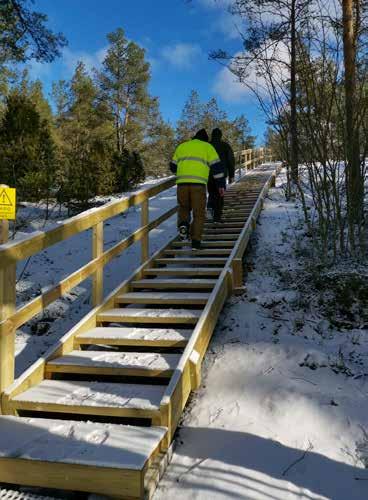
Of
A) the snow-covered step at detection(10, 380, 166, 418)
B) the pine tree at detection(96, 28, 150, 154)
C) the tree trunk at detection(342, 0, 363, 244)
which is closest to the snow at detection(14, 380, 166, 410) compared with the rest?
the snow-covered step at detection(10, 380, 166, 418)

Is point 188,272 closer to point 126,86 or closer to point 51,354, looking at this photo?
point 51,354

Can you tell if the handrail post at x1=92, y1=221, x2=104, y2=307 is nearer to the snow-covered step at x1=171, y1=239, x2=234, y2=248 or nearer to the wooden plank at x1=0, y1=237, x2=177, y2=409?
the wooden plank at x1=0, y1=237, x2=177, y2=409

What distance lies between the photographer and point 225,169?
9.16 m

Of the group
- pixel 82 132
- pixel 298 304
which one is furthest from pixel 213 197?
pixel 82 132

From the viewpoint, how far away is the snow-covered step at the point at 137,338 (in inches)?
160

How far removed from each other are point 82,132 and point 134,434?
33656 millimetres

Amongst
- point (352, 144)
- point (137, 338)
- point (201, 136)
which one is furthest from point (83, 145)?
point (137, 338)

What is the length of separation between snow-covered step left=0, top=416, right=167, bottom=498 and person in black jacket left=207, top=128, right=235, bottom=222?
6.12 metres

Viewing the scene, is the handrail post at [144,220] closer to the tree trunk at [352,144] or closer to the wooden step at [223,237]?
the wooden step at [223,237]

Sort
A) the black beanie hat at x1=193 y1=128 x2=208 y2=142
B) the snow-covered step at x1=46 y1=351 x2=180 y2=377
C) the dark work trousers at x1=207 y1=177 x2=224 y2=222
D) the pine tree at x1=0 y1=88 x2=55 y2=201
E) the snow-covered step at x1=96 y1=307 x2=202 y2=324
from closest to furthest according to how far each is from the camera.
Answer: the snow-covered step at x1=46 y1=351 x2=180 y2=377
the snow-covered step at x1=96 y1=307 x2=202 y2=324
the black beanie hat at x1=193 y1=128 x2=208 y2=142
the dark work trousers at x1=207 y1=177 x2=224 y2=222
the pine tree at x1=0 y1=88 x2=55 y2=201

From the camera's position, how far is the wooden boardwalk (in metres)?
2.61

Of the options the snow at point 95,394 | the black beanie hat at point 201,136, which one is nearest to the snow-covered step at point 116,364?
the snow at point 95,394

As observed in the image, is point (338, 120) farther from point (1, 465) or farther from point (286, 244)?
point (1, 465)

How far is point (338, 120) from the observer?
6.06 meters
